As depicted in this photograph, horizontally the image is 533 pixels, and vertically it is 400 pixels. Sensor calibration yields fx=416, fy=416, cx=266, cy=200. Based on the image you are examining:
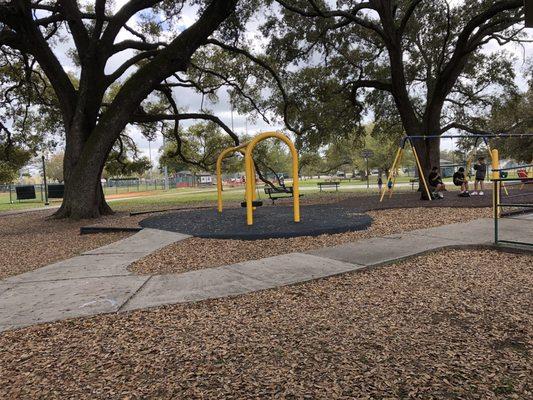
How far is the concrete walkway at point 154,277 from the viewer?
13.8 feet

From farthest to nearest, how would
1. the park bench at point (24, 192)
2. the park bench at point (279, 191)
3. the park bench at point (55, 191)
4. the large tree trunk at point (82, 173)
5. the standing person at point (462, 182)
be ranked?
the park bench at point (24, 192), the park bench at point (55, 191), the standing person at point (462, 182), the park bench at point (279, 191), the large tree trunk at point (82, 173)

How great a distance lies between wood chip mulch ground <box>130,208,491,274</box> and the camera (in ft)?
20.0

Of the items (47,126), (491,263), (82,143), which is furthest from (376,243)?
(47,126)

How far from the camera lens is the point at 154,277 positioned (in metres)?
5.31

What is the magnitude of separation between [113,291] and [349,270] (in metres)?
2.82

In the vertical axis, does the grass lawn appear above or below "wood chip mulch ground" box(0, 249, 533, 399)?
above

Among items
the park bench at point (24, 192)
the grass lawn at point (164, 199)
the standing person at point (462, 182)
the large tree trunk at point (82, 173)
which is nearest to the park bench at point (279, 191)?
the large tree trunk at point (82, 173)

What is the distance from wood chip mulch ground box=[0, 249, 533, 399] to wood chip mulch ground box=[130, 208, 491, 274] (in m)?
1.84

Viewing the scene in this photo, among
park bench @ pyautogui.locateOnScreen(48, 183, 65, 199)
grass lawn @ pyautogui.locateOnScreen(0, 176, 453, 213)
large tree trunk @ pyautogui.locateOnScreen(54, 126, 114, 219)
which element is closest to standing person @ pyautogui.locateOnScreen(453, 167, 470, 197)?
grass lawn @ pyautogui.locateOnScreen(0, 176, 453, 213)

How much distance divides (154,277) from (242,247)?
2119 millimetres

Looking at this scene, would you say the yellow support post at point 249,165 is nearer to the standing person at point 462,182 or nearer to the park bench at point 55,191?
the standing person at point 462,182

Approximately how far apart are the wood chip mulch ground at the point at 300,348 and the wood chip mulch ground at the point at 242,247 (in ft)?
6.04

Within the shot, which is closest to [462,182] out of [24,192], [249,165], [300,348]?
[249,165]

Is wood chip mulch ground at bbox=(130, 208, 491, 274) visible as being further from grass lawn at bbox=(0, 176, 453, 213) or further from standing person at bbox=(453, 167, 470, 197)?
grass lawn at bbox=(0, 176, 453, 213)
